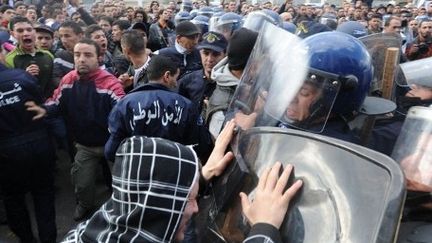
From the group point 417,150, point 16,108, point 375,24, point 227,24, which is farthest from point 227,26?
point 417,150

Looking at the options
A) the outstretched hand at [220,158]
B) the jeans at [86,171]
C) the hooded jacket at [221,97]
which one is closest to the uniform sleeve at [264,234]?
the outstretched hand at [220,158]

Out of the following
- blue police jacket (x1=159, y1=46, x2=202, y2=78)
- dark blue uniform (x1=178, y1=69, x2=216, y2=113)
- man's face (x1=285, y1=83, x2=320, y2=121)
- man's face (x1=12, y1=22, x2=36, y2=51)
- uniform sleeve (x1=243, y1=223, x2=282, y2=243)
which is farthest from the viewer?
blue police jacket (x1=159, y1=46, x2=202, y2=78)

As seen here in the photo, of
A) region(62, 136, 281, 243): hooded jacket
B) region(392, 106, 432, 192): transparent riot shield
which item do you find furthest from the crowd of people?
region(392, 106, 432, 192): transparent riot shield

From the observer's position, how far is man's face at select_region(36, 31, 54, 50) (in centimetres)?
530

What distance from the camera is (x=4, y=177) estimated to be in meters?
3.25

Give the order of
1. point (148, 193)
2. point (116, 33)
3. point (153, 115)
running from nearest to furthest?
point (148, 193) → point (153, 115) → point (116, 33)

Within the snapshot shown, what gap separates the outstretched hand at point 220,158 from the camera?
4.85 feet

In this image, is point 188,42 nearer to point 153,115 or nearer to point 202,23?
point 153,115

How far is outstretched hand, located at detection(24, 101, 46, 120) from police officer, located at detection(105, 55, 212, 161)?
54 cm

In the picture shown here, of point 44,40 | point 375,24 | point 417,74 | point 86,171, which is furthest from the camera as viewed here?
point 375,24

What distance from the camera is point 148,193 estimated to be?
1130 millimetres

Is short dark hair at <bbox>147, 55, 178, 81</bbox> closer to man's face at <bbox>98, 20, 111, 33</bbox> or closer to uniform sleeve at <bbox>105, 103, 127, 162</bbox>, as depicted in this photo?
uniform sleeve at <bbox>105, 103, 127, 162</bbox>

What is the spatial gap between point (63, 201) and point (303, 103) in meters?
3.53

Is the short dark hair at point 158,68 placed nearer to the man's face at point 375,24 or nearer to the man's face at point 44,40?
the man's face at point 44,40
